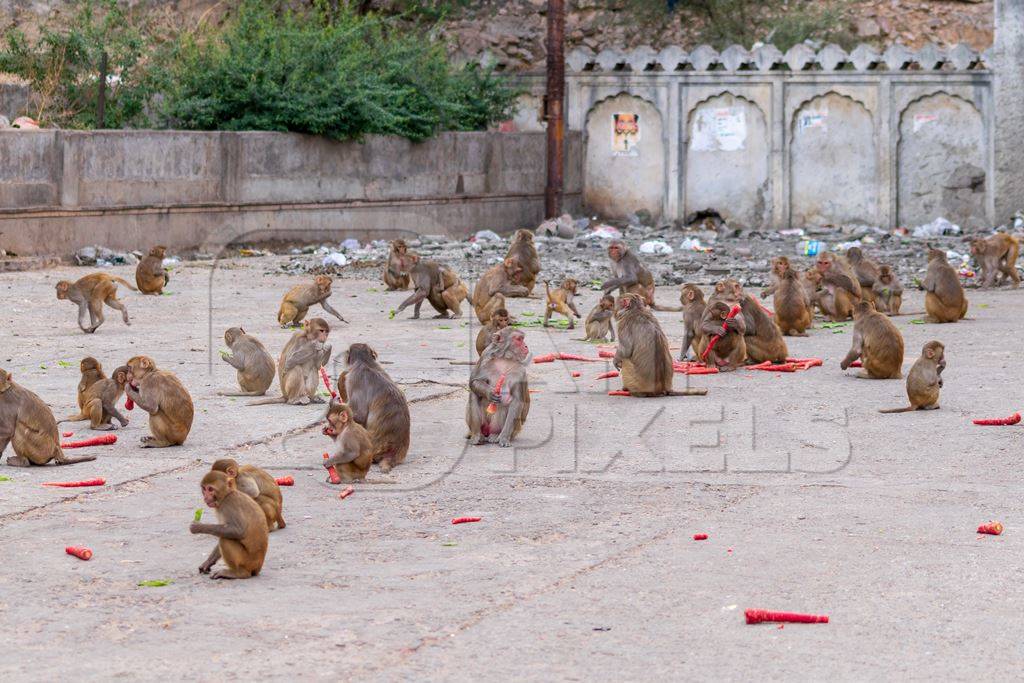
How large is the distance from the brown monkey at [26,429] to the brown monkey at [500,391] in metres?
2.33

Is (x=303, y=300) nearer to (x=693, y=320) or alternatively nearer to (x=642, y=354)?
(x=693, y=320)

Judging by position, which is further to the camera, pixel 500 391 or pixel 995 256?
pixel 995 256

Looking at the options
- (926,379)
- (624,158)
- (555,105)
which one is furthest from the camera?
(624,158)

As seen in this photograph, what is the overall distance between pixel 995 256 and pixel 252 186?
10.2m

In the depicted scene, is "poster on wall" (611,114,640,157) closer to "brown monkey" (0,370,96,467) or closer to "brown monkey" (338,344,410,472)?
"brown monkey" (338,344,410,472)

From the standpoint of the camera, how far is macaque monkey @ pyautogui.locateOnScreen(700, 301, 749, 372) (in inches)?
488

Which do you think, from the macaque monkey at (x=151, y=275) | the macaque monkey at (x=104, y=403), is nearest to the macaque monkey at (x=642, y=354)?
the macaque monkey at (x=104, y=403)

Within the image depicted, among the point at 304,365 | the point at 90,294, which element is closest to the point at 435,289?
the point at 90,294

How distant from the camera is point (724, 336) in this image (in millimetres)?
12547

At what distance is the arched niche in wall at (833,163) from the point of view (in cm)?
2617

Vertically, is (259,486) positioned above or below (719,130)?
below

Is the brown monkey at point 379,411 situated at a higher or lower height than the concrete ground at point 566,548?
higher

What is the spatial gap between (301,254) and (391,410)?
1403 centimetres

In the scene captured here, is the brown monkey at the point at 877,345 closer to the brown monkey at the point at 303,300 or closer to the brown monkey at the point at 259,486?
the brown monkey at the point at 303,300
